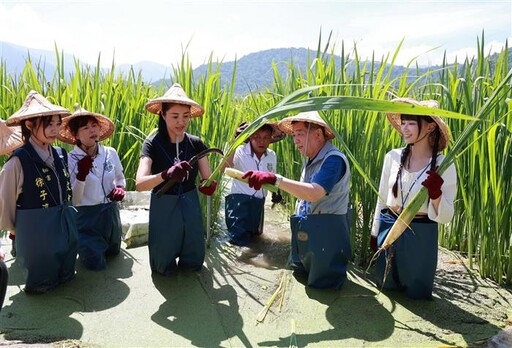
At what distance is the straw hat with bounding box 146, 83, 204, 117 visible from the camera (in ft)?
7.46

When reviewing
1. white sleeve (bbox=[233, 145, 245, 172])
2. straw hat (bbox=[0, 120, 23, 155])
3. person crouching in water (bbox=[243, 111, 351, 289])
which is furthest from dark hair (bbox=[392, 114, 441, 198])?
straw hat (bbox=[0, 120, 23, 155])

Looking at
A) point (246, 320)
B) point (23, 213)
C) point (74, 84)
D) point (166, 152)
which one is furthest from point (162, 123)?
point (74, 84)

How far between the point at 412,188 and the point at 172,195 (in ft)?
4.41

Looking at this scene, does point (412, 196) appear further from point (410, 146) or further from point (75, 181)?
point (75, 181)

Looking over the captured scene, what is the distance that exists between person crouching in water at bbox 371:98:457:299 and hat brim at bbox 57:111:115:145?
71.6 inches

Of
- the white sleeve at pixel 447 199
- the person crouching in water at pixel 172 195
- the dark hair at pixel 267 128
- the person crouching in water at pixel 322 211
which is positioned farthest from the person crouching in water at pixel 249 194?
the white sleeve at pixel 447 199

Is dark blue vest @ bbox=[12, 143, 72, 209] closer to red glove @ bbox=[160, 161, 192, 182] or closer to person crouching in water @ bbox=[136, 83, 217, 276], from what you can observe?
person crouching in water @ bbox=[136, 83, 217, 276]

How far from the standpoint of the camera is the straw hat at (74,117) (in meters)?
2.55

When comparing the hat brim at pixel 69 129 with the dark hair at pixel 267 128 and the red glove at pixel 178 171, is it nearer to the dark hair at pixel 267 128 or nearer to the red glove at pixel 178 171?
the red glove at pixel 178 171

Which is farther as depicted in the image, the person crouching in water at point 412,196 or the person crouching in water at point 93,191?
the person crouching in water at point 93,191

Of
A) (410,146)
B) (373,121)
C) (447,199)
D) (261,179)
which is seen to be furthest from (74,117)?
(447,199)

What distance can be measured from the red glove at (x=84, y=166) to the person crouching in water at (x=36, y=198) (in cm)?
15

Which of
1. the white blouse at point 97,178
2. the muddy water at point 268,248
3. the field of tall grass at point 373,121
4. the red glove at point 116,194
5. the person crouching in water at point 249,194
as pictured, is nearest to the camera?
the field of tall grass at point 373,121

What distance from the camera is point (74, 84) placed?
3.43m
